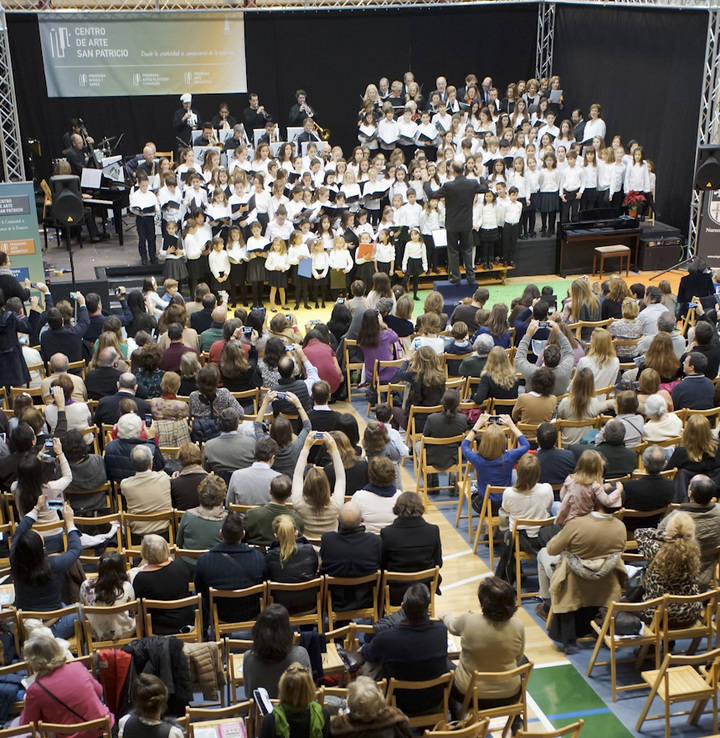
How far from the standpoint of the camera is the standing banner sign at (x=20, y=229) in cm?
1432

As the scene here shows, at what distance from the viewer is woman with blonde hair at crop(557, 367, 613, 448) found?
29.5 ft

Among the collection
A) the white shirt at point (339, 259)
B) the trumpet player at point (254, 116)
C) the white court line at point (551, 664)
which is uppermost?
the trumpet player at point (254, 116)

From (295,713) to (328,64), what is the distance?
1807cm

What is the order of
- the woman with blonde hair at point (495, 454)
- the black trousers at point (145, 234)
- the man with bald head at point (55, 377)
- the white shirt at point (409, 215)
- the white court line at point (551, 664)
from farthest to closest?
the white shirt at point (409, 215), the black trousers at point (145, 234), the man with bald head at point (55, 377), the woman with blonde hair at point (495, 454), the white court line at point (551, 664)

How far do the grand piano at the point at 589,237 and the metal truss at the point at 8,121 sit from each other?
29.3ft

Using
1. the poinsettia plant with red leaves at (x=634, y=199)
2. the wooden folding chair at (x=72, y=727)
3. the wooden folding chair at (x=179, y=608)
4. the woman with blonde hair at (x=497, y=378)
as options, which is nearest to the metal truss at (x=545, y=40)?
the poinsettia plant with red leaves at (x=634, y=199)

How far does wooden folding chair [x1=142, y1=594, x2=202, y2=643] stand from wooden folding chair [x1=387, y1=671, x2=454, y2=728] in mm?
1344

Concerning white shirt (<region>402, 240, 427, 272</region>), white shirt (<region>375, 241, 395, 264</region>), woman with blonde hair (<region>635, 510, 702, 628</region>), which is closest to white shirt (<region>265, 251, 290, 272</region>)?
white shirt (<region>375, 241, 395, 264</region>)

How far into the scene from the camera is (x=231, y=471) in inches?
331

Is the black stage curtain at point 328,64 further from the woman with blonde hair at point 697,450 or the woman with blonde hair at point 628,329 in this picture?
the woman with blonde hair at point 697,450

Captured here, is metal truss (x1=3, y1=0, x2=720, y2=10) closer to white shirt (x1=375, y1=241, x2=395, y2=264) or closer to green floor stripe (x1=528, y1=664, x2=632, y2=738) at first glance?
white shirt (x1=375, y1=241, x2=395, y2=264)

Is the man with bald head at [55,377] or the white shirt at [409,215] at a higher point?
the white shirt at [409,215]

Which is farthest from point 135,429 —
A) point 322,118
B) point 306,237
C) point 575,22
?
point 575,22

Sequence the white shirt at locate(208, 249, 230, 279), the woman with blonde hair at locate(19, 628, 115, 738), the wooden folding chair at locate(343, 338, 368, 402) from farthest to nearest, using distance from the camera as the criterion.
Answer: the white shirt at locate(208, 249, 230, 279), the wooden folding chair at locate(343, 338, 368, 402), the woman with blonde hair at locate(19, 628, 115, 738)
